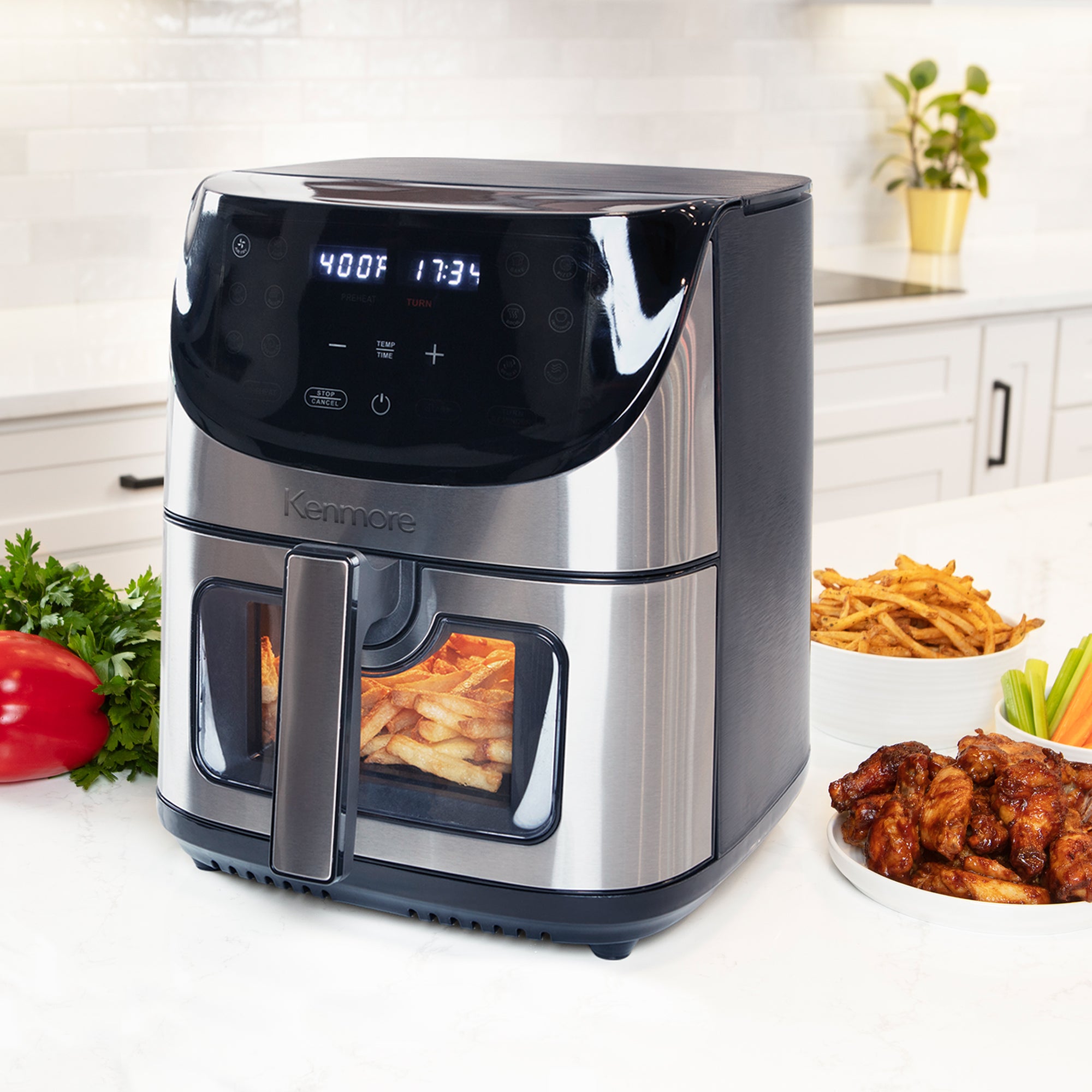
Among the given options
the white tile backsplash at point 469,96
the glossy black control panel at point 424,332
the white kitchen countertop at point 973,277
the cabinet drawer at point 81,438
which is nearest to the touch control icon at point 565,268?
the glossy black control panel at point 424,332

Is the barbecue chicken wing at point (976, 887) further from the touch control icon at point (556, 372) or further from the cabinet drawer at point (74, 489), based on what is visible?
the cabinet drawer at point (74, 489)

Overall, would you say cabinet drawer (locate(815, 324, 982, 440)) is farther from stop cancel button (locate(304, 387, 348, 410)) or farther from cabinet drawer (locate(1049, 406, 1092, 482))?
stop cancel button (locate(304, 387, 348, 410))

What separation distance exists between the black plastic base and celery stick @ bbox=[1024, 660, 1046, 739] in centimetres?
23

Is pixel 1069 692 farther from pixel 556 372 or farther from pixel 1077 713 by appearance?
pixel 556 372

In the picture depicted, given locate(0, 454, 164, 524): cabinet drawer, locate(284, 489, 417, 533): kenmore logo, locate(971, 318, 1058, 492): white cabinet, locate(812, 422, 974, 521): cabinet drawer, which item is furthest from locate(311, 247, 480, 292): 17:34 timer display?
locate(971, 318, 1058, 492): white cabinet

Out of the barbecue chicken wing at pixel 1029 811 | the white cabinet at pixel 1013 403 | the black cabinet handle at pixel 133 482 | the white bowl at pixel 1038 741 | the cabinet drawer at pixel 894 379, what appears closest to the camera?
the barbecue chicken wing at pixel 1029 811

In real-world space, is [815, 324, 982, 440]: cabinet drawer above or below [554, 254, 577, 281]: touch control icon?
below

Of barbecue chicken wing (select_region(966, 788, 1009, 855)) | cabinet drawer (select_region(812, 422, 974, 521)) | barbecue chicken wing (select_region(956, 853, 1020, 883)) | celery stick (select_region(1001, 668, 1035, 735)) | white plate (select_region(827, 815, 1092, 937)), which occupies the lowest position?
cabinet drawer (select_region(812, 422, 974, 521))

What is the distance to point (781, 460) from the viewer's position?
73 cm

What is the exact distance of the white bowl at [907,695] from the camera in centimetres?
91

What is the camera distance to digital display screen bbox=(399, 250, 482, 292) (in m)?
0.64

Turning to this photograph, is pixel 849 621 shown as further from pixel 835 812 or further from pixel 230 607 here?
pixel 230 607

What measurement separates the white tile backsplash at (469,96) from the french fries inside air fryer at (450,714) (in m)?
2.08

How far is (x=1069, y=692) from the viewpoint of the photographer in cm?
88
